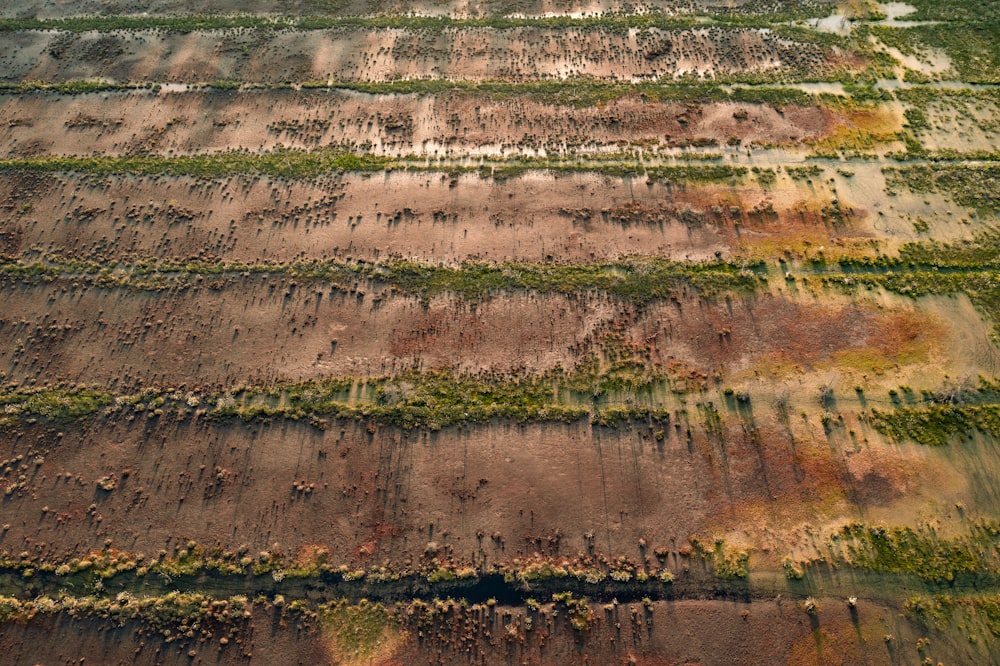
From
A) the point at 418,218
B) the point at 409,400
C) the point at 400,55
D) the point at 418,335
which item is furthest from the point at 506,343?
the point at 400,55

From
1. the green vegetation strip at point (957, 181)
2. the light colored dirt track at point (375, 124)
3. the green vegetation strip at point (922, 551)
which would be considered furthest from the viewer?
the light colored dirt track at point (375, 124)

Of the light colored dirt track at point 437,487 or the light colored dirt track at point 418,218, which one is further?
the light colored dirt track at point 418,218

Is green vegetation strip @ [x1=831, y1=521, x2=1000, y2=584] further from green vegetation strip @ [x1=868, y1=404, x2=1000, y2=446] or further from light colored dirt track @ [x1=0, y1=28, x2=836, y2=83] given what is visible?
light colored dirt track @ [x1=0, y1=28, x2=836, y2=83]

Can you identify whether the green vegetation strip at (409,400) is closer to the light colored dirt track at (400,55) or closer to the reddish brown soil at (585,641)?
the reddish brown soil at (585,641)

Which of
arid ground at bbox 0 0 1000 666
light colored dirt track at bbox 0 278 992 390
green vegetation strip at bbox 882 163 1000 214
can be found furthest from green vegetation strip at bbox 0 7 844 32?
light colored dirt track at bbox 0 278 992 390

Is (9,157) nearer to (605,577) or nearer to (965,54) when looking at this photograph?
(605,577)

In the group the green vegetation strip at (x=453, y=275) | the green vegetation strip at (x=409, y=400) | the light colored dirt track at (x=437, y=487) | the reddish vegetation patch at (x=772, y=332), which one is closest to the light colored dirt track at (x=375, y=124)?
the green vegetation strip at (x=453, y=275)

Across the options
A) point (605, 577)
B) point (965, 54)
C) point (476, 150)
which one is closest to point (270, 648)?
point (605, 577)
